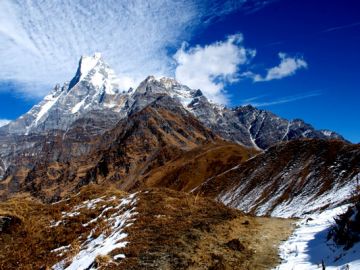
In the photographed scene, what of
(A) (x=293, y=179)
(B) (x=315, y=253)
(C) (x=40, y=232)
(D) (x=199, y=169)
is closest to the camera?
(B) (x=315, y=253)

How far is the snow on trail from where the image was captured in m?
14.8

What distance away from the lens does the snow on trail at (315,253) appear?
14.8 meters

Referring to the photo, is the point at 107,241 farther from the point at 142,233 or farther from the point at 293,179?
the point at 293,179

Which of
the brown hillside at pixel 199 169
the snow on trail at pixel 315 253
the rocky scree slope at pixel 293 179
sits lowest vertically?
the snow on trail at pixel 315 253

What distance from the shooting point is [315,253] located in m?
17.1

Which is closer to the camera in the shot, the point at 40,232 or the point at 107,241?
the point at 107,241

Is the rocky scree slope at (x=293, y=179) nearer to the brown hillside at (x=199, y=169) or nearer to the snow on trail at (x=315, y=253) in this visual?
the snow on trail at (x=315, y=253)

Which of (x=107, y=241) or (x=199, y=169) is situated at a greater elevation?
(x=199, y=169)

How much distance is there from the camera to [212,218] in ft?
82.4

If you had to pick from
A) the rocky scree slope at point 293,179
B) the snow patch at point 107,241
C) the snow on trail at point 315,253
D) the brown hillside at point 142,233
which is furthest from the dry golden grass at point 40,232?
the rocky scree slope at point 293,179

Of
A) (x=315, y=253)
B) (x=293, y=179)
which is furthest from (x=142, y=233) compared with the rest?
(x=293, y=179)

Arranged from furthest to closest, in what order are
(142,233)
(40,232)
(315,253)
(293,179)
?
(293,179) → (40,232) → (142,233) → (315,253)

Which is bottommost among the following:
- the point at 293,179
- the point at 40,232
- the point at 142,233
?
the point at 142,233

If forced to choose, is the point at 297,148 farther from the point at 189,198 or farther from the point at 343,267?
the point at 343,267
